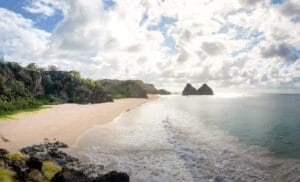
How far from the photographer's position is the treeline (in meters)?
64.6

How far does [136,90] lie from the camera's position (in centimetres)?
18425

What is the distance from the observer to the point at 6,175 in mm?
15938

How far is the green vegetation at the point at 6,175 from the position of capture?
1559 cm

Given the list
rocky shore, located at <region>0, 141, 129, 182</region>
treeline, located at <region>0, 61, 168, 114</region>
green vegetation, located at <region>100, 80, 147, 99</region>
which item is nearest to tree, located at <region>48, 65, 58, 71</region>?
treeline, located at <region>0, 61, 168, 114</region>

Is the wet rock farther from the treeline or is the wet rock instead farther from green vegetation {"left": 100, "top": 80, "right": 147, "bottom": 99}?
green vegetation {"left": 100, "top": 80, "right": 147, "bottom": 99}

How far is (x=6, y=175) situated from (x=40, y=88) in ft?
246

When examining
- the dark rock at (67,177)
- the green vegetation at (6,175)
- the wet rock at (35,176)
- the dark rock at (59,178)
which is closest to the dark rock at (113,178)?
the dark rock at (67,177)

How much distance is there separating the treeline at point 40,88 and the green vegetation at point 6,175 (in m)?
40.3

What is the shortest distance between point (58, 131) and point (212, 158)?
876 inches

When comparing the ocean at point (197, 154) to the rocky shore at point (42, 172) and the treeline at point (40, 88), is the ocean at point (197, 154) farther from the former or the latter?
the treeline at point (40, 88)

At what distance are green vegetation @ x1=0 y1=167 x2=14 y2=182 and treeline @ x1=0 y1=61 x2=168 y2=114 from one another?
40310mm

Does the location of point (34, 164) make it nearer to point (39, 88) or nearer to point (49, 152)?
point (49, 152)

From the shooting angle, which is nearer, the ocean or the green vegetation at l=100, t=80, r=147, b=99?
the ocean

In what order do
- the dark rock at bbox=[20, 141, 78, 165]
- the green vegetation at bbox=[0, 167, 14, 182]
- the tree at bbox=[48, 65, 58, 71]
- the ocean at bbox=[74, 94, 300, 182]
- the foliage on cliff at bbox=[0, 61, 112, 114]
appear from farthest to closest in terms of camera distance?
the tree at bbox=[48, 65, 58, 71]
the foliage on cliff at bbox=[0, 61, 112, 114]
the dark rock at bbox=[20, 141, 78, 165]
the ocean at bbox=[74, 94, 300, 182]
the green vegetation at bbox=[0, 167, 14, 182]
